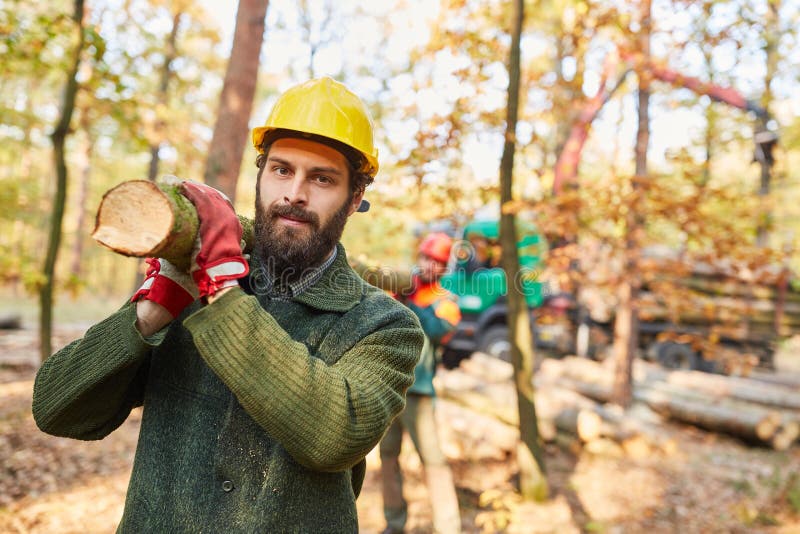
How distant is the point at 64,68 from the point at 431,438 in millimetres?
4724

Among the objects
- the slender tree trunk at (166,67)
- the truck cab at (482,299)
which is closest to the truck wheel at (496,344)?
the truck cab at (482,299)

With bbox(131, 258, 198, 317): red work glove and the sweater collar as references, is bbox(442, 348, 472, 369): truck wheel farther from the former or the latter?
bbox(131, 258, 198, 317): red work glove

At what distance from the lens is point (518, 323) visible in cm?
449

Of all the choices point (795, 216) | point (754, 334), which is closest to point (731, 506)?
point (754, 334)

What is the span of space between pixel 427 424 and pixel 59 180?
166 inches

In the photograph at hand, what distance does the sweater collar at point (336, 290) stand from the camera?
1.44 m

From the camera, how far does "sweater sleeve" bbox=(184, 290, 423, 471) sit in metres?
1.09

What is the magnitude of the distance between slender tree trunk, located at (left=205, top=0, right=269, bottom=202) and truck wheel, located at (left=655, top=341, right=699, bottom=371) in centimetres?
842

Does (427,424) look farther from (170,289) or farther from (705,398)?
(705,398)

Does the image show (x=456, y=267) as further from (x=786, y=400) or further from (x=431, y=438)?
(x=431, y=438)

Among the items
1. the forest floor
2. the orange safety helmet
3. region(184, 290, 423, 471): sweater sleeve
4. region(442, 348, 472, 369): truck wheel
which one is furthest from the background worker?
region(442, 348, 472, 369): truck wheel

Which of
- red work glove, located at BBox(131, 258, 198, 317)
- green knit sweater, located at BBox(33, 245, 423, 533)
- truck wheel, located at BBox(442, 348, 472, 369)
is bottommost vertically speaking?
truck wheel, located at BBox(442, 348, 472, 369)

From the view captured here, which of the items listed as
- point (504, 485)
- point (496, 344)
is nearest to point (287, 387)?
point (504, 485)

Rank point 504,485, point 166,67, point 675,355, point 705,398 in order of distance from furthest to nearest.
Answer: point 166,67 < point 675,355 < point 705,398 < point 504,485
